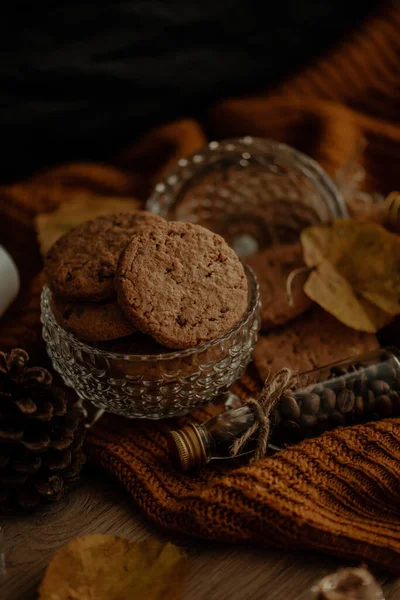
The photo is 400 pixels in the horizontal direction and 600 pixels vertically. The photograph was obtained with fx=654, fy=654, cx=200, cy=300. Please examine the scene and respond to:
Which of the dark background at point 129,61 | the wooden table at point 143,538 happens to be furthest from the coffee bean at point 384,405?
the dark background at point 129,61

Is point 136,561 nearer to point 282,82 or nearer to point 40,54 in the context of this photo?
point 40,54

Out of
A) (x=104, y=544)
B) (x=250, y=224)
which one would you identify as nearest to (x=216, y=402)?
(x=104, y=544)

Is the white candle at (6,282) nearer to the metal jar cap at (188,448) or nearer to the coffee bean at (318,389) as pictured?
the metal jar cap at (188,448)

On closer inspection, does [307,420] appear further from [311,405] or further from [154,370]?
[154,370]

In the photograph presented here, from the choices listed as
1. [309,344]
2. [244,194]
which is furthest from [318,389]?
[244,194]

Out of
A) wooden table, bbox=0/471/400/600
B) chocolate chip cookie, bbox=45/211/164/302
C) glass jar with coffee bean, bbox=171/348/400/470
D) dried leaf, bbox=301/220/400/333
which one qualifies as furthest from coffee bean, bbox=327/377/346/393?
chocolate chip cookie, bbox=45/211/164/302

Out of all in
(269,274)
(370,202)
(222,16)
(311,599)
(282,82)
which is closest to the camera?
(311,599)
